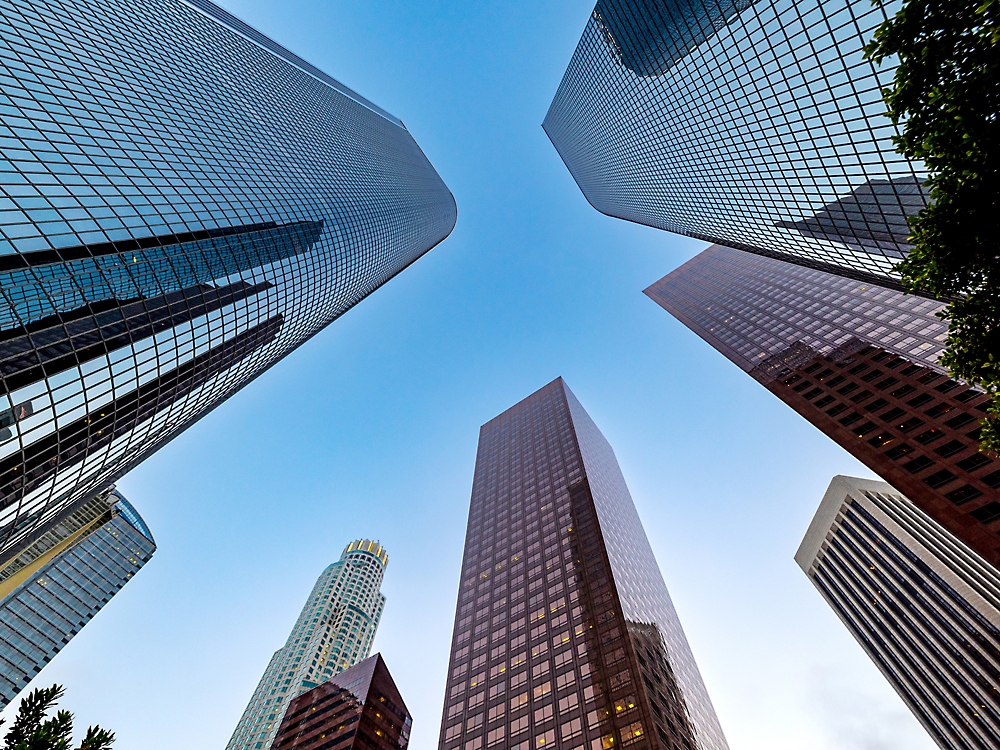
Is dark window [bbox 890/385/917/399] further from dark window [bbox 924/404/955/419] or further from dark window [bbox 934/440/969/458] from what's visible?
dark window [bbox 934/440/969/458]

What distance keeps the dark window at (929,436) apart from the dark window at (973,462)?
5114mm

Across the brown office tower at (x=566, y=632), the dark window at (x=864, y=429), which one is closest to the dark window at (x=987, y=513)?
the dark window at (x=864, y=429)

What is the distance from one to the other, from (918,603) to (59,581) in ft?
622

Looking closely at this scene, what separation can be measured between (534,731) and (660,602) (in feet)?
197

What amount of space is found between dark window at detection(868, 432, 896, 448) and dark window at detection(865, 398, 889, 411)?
20.7ft

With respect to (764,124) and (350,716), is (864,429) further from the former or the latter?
(350,716)

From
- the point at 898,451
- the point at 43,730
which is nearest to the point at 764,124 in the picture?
the point at 898,451

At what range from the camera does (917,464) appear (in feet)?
208

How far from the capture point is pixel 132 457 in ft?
168

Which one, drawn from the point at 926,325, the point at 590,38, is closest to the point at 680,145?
the point at 590,38

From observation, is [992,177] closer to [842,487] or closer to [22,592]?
[842,487]

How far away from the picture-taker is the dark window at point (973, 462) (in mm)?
58375

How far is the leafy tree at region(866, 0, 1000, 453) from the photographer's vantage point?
12.9 m

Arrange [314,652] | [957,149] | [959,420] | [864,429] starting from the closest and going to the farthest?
[957,149]
[959,420]
[864,429]
[314,652]
